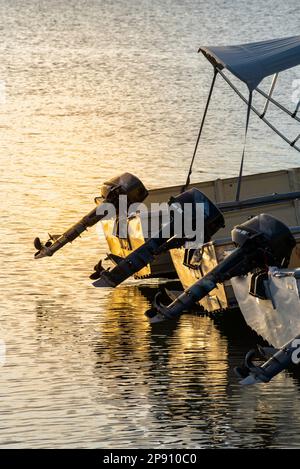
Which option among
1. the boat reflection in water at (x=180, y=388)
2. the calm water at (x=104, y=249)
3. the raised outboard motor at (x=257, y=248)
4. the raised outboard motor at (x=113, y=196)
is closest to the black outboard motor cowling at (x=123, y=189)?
the raised outboard motor at (x=113, y=196)

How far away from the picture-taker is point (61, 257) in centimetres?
2531

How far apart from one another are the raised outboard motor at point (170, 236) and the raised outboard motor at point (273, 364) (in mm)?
4113

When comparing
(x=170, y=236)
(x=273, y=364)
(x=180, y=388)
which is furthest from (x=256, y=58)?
(x=273, y=364)

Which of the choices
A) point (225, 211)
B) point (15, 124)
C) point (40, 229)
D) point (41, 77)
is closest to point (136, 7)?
point (41, 77)

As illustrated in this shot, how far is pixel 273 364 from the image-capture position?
1598 cm

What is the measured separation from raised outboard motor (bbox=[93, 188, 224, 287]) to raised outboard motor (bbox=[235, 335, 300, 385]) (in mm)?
4113

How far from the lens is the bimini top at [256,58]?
21641 mm

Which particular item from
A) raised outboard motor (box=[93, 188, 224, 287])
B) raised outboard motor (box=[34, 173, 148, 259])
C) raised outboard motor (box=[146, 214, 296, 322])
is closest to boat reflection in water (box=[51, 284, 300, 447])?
raised outboard motor (box=[93, 188, 224, 287])

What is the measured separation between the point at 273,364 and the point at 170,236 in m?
4.67

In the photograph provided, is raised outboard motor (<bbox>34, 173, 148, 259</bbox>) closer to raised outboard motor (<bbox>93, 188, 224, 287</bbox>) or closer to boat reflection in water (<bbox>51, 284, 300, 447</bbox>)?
raised outboard motor (<bbox>93, 188, 224, 287</bbox>)

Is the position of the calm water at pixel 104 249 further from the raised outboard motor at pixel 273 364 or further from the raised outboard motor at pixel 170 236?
the raised outboard motor at pixel 170 236

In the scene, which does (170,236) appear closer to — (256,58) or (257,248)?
(257,248)

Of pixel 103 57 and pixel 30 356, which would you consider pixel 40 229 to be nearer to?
pixel 30 356

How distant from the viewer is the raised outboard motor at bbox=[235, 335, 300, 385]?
15953 millimetres
